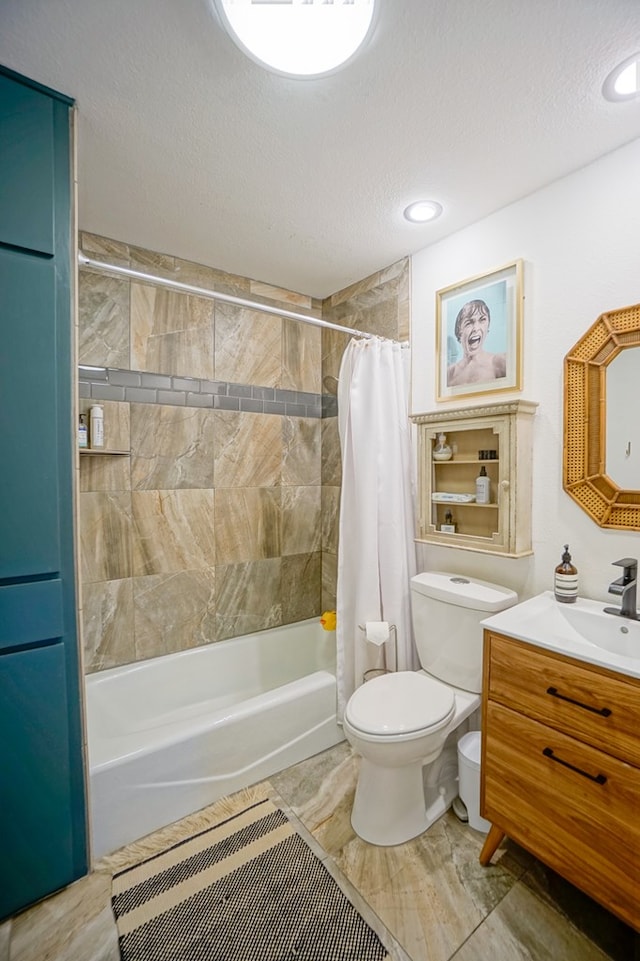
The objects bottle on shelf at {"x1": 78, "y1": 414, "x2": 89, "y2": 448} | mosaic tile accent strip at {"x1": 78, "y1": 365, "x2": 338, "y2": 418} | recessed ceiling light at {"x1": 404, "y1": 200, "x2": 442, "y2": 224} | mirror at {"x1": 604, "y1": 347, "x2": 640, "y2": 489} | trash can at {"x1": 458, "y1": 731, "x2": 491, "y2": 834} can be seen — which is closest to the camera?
mirror at {"x1": 604, "y1": 347, "x2": 640, "y2": 489}

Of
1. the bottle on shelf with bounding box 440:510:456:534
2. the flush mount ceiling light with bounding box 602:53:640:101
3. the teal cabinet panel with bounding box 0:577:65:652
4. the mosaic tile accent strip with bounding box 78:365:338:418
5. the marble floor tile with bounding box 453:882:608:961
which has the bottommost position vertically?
the marble floor tile with bounding box 453:882:608:961

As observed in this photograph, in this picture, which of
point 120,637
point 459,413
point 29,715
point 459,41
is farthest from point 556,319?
point 120,637

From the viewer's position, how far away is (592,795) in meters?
1.12

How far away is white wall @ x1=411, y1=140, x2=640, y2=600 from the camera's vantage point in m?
1.47

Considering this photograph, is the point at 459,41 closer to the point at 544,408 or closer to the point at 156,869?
the point at 544,408

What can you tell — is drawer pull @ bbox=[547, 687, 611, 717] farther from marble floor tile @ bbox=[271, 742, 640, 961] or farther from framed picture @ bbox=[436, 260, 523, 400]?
framed picture @ bbox=[436, 260, 523, 400]

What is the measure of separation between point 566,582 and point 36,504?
5.79ft

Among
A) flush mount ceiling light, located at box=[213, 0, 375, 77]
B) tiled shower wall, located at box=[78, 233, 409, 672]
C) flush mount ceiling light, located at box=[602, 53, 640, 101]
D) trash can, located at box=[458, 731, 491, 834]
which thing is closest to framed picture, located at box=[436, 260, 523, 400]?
tiled shower wall, located at box=[78, 233, 409, 672]

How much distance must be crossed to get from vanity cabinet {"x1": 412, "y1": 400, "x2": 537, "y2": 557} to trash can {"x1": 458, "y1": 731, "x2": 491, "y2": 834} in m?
0.75

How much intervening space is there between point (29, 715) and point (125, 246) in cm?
206

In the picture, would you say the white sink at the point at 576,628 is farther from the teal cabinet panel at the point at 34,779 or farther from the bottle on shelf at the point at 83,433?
the bottle on shelf at the point at 83,433

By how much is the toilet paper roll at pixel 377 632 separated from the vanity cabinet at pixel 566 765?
0.64 metres

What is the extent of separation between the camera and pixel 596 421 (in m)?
1.54

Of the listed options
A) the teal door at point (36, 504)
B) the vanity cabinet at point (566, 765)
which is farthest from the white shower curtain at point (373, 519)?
the teal door at point (36, 504)
